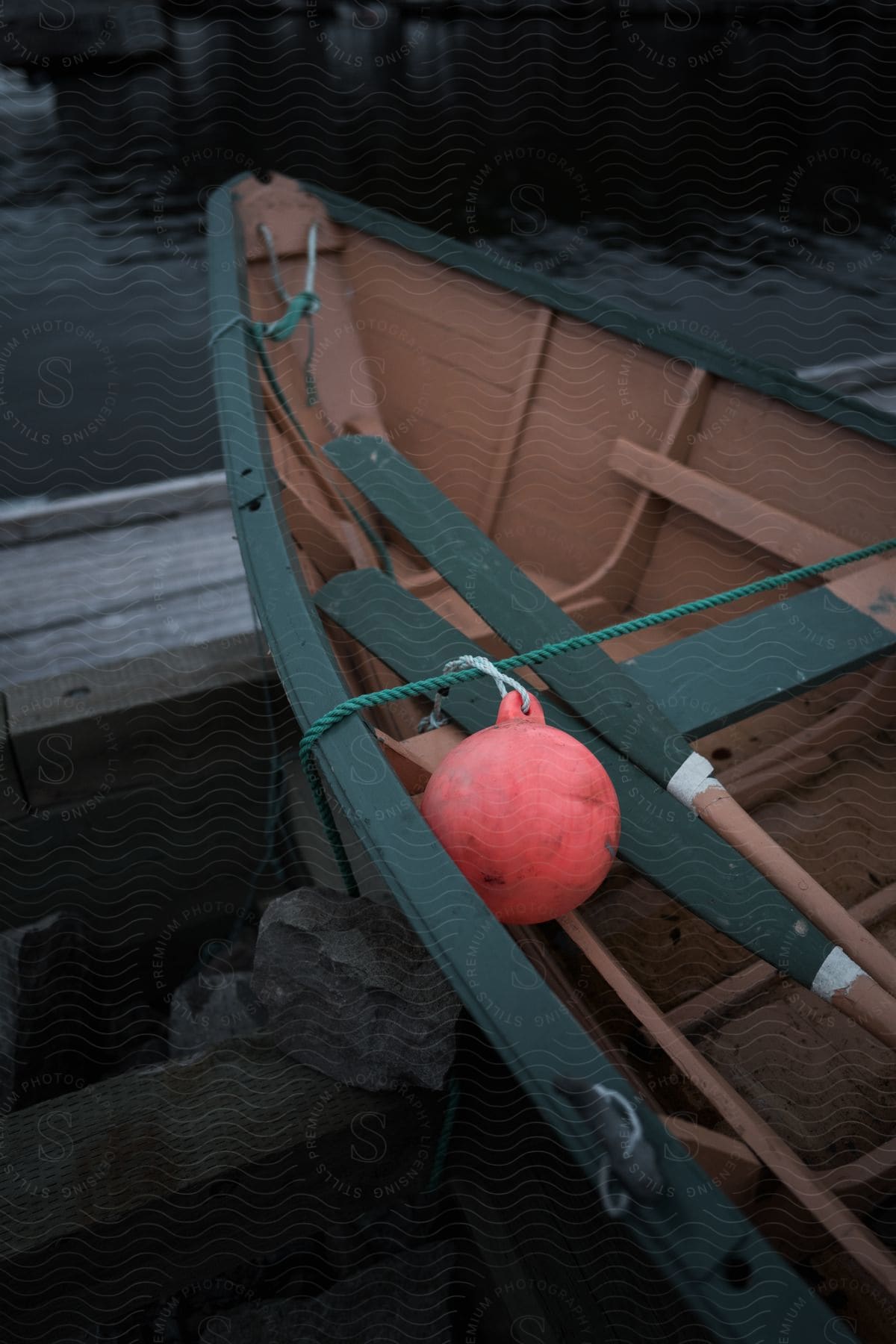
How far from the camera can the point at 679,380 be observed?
2.77m

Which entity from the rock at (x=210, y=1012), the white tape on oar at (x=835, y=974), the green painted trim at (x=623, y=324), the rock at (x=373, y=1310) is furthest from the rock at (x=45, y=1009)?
the green painted trim at (x=623, y=324)

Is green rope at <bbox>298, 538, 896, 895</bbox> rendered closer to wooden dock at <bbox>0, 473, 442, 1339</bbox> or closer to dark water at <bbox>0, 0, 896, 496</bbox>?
wooden dock at <bbox>0, 473, 442, 1339</bbox>

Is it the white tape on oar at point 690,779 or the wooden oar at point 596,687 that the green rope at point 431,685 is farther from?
the white tape on oar at point 690,779

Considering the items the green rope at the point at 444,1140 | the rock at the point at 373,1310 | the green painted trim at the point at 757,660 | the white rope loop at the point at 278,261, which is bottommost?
the rock at the point at 373,1310

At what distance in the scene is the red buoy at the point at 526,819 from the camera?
1523 millimetres

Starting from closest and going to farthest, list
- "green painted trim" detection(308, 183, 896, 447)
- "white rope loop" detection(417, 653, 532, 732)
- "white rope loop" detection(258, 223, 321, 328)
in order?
"white rope loop" detection(417, 653, 532, 732)
"green painted trim" detection(308, 183, 896, 447)
"white rope loop" detection(258, 223, 321, 328)

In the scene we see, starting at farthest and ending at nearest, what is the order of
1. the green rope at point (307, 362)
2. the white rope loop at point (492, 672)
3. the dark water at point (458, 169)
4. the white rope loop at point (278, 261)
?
1. the dark water at point (458, 169)
2. the white rope loop at point (278, 261)
3. the green rope at point (307, 362)
4. the white rope loop at point (492, 672)

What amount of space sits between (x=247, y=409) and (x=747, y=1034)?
1.89m

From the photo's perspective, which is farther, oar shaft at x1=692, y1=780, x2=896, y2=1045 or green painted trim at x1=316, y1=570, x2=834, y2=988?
green painted trim at x1=316, y1=570, x2=834, y2=988

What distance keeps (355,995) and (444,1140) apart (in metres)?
0.33

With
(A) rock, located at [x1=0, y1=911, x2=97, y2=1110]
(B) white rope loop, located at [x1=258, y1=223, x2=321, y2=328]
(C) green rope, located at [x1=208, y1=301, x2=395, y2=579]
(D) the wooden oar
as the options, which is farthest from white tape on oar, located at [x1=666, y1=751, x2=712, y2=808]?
(B) white rope loop, located at [x1=258, y1=223, x2=321, y2=328]

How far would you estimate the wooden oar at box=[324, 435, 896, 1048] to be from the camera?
1514 mm

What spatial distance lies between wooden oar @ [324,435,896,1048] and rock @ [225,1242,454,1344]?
919 millimetres

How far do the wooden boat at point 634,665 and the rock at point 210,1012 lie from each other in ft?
1.63
